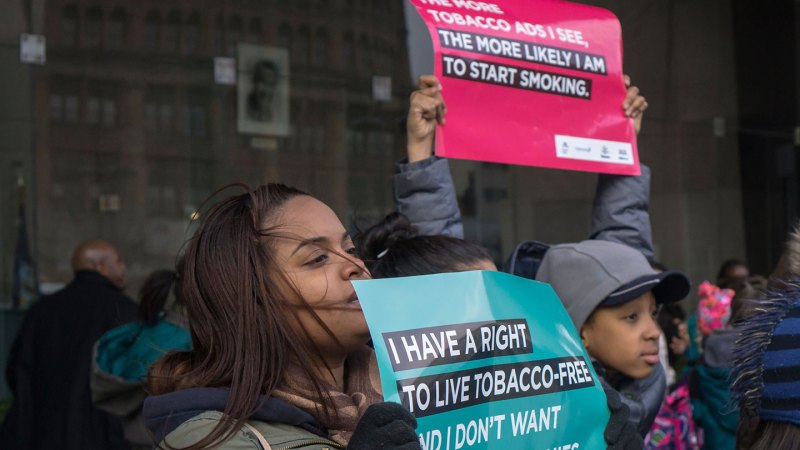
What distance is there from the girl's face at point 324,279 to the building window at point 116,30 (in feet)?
18.4

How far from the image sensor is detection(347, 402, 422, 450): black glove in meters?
1.32

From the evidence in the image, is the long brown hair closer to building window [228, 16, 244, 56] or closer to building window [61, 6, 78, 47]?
building window [61, 6, 78, 47]

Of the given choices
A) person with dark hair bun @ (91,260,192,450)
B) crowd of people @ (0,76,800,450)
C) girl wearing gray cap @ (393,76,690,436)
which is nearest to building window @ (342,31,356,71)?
person with dark hair bun @ (91,260,192,450)

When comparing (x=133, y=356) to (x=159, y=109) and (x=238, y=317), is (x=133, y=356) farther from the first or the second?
(x=159, y=109)

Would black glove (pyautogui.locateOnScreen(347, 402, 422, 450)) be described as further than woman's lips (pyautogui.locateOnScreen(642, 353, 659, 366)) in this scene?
No

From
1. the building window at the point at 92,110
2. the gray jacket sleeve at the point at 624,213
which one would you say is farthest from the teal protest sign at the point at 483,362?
the building window at the point at 92,110

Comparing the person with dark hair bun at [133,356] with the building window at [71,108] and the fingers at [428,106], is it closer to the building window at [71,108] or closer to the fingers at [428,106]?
the fingers at [428,106]

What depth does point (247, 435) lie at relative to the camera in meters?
1.41

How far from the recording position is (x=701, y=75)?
932cm

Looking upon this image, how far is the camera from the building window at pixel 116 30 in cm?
674

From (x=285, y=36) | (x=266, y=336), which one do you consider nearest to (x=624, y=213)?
(x=266, y=336)

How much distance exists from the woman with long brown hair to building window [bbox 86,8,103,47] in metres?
5.46

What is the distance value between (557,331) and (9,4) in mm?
5761

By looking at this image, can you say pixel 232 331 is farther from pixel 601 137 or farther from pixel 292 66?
pixel 292 66
